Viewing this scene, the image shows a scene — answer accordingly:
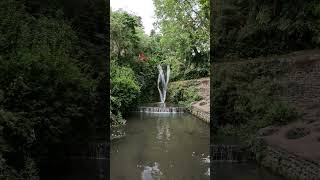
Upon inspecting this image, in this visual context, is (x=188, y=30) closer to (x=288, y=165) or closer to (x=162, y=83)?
(x=162, y=83)

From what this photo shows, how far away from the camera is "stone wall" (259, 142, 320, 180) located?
8836 mm

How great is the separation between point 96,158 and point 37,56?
5010mm

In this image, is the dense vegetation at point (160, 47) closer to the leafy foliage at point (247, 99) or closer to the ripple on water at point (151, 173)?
the leafy foliage at point (247, 99)

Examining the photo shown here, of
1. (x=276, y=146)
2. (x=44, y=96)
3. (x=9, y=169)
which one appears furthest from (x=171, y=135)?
(x=9, y=169)

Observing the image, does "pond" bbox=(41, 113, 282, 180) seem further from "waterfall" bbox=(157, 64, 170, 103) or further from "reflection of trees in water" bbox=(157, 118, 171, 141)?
"waterfall" bbox=(157, 64, 170, 103)

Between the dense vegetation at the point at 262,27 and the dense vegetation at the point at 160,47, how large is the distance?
4633 mm

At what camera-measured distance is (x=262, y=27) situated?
20.9 meters

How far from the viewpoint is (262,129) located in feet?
42.7

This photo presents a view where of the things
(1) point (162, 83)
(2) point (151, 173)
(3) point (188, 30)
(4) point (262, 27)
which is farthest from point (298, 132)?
(1) point (162, 83)

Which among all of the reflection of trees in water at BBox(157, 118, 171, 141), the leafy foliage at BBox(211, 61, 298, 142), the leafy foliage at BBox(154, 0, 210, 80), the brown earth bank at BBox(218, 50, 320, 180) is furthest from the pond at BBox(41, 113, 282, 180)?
the leafy foliage at BBox(154, 0, 210, 80)

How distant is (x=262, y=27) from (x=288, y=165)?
12196 mm

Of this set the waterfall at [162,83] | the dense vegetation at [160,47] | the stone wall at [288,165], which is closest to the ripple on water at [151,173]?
the stone wall at [288,165]

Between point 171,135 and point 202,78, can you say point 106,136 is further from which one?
point 202,78

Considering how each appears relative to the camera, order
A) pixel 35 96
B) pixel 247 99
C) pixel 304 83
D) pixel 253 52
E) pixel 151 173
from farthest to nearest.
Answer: pixel 253 52
pixel 247 99
pixel 304 83
pixel 151 173
pixel 35 96
